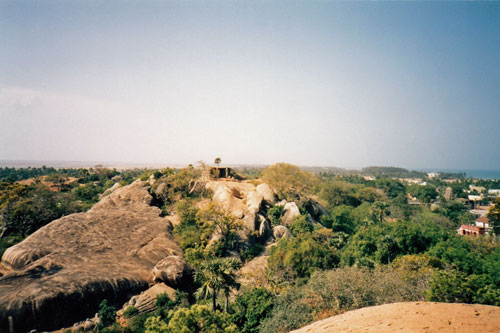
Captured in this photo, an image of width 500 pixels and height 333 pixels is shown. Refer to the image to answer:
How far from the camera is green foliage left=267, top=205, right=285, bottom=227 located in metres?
39.5

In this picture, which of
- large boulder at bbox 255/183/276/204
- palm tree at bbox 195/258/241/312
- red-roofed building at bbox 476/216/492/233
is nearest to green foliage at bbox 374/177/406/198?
red-roofed building at bbox 476/216/492/233

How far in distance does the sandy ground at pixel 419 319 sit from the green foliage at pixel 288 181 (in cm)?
3470

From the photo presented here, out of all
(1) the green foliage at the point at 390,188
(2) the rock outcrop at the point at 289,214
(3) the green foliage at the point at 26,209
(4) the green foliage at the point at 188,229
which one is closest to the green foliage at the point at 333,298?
(4) the green foliage at the point at 188,229

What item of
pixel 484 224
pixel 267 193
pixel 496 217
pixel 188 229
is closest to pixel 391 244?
pixel 267 193

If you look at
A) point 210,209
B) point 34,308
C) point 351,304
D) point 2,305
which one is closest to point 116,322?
point 34,308

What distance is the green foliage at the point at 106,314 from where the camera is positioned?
20.1m

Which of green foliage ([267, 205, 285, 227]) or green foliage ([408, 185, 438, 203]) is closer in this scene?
green foliage ([267, 205, 285, 227])

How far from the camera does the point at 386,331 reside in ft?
32.2

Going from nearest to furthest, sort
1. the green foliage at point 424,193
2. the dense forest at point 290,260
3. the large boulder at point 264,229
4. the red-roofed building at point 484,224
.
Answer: the dense forest at point 290,260 → the large boulder at point 264,229 → the red-roofed building at point 484,224 → the green foliage at point 424,193

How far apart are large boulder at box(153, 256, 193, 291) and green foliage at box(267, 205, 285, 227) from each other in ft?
56.0

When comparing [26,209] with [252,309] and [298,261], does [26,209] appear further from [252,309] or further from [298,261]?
[298,261]

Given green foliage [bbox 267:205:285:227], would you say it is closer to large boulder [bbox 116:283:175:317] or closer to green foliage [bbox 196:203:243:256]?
green foliage [bbox 196:203:243:256]

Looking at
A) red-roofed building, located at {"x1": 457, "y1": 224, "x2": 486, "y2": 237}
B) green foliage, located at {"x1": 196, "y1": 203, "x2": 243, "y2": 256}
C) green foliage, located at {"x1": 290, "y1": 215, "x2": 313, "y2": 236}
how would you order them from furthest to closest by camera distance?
red-roofed building, located at {"x1": 457, "y1": 224, "x2": 486, "y2": 237} < green foliage, located at {"x1": 290, "y1": 215, "x2": 313, "y2": 236} < green foliage, located at {"x1": 196, "y1": 203, "x2": 243, "y2": 256}

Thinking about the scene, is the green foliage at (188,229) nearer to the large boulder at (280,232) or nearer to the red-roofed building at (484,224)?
the large boulder at (280,232)
